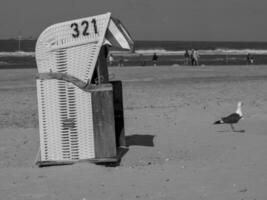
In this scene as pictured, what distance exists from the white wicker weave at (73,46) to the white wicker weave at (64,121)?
0.25m

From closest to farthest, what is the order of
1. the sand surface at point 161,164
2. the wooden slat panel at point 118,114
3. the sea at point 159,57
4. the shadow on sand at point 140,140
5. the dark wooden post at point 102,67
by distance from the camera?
1. the sand surface at point 161,164
2. the dark wooden post at point 102,67
3. the wooden slat panel at point 118,114
4. the shadow on sand at point 140,140
5. the sea at point 159,57

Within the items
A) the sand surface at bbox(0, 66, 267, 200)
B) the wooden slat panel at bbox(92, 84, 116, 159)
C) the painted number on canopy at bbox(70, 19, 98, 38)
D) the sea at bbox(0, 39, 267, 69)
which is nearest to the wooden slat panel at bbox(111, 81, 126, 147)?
the sand surface at bbox(0, 66, 267, 200)

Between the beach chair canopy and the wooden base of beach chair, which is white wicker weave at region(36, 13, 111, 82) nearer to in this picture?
the beach chair canopy

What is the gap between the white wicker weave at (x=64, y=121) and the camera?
8.99 meters

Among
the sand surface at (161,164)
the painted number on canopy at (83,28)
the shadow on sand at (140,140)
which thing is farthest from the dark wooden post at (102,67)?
the shadow on sand at (140,140)

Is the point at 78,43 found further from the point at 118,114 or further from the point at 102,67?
the point at 118,114

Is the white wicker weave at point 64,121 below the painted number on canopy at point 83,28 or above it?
below

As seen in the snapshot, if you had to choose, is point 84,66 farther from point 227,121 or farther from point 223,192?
point 227,121

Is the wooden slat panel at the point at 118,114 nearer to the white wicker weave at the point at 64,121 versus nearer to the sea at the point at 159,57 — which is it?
the white wicker weave at the point at 64,121

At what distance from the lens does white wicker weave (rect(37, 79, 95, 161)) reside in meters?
8.99

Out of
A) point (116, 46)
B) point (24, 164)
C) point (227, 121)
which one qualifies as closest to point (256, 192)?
point (116, 46)

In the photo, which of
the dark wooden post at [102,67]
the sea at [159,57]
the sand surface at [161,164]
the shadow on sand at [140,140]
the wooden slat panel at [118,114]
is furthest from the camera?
the sea at [159,57]

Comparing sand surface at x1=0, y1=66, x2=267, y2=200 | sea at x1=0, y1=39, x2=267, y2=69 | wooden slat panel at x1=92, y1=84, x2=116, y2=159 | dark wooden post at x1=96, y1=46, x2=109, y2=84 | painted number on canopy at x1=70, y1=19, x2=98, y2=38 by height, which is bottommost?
sand surface at x1=0, y1=66, x2=267, y2=200

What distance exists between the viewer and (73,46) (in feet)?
29.4
